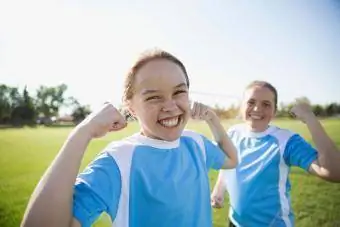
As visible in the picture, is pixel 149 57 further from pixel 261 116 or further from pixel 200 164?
pixel 261 116

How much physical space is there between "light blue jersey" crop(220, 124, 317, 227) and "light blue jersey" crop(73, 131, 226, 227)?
1.23ft

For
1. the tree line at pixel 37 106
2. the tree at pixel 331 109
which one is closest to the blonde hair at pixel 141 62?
the tree line at pixel 37 106

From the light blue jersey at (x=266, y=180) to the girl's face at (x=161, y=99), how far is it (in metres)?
0.44

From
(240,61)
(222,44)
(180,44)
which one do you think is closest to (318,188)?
(240,61)

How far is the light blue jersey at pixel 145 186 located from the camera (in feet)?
1.67

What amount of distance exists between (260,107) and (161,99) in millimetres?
551

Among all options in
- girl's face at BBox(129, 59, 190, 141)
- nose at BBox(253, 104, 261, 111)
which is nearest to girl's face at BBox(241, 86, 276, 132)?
nose at BBox(253, 104, 261, 111)

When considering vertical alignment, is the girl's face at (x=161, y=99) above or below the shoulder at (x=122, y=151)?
above

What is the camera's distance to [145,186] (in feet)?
1.91

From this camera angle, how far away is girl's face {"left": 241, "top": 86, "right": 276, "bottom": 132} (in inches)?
42.7

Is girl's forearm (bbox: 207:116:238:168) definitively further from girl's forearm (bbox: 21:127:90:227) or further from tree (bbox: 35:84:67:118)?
tree (bbox: 35:84:67:118)

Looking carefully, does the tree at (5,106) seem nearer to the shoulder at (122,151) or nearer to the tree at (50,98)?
the tree at (50,98)

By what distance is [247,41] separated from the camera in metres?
1.52

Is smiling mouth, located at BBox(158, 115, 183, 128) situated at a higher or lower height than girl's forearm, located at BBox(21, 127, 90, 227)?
higher
